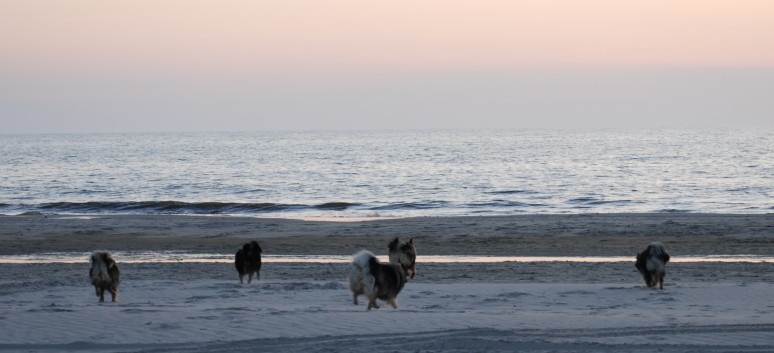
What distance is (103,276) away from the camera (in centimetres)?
1283

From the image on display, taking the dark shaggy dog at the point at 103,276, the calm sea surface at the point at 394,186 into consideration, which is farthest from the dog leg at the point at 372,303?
the calm sea surface at the point at 394,186

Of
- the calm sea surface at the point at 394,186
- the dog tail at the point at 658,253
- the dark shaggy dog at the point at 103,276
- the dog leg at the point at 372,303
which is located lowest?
the calm sea surface at the point at 394,186

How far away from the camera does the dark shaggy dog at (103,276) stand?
42.0 ft

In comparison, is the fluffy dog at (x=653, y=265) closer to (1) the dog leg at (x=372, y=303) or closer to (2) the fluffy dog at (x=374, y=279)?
(2) the fluffy dog at (x=374, y=279)

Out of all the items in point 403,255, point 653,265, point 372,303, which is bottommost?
point 372,303

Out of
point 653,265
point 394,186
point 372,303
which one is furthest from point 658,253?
point 394,186

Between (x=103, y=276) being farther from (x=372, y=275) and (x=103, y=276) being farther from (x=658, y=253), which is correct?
(x=658, y=253)

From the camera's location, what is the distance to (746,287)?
14.0m

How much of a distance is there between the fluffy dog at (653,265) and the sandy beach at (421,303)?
0.23 metres

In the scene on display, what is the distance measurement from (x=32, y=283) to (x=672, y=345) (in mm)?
10067

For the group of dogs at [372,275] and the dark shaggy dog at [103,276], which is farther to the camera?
the dark shaggy dog at [103,276]

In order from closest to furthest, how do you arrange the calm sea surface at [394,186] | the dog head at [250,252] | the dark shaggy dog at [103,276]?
the dark shaggy dog at [103,276] → the dog head at [250,252] → the calm sea surface at [394,186]

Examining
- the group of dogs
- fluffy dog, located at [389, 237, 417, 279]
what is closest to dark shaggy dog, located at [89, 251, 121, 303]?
the group of dogs

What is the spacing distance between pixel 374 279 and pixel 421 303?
4.10 ft
